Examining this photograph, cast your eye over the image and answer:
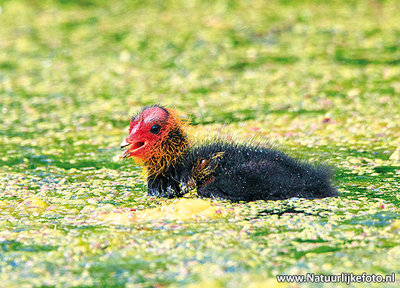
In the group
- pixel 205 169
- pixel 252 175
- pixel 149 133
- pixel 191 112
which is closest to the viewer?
pixel 252 175

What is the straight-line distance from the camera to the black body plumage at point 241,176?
174 inches

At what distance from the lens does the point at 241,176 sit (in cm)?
441

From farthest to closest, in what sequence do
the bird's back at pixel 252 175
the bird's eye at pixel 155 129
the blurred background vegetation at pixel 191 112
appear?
the bird's eye at pixel 155 129 → the bird's back at pixel 252 175 → the blurred background vegetation at pixel 191 112

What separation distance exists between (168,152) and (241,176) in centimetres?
58

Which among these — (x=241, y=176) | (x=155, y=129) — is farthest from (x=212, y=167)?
(x=155, y=129)

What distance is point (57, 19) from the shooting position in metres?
11.0

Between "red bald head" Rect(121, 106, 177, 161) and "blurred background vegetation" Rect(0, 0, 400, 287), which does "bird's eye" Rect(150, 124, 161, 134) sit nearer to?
"red bald head" Rect(121, 106, 177, 161)

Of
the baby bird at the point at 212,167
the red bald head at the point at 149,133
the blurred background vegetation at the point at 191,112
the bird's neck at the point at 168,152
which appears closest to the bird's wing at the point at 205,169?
the baby bird at the point at 212,167

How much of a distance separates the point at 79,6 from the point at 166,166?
760cm

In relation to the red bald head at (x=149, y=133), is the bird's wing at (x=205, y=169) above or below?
below

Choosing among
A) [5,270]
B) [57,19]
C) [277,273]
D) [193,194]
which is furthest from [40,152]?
[57,19]

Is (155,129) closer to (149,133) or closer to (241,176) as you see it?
(149,133)

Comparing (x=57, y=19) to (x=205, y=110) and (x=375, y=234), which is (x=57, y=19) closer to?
(x=205, y=110)

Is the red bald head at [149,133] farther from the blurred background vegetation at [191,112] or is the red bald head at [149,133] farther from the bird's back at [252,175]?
the blurred background vegetation at [191,112]
